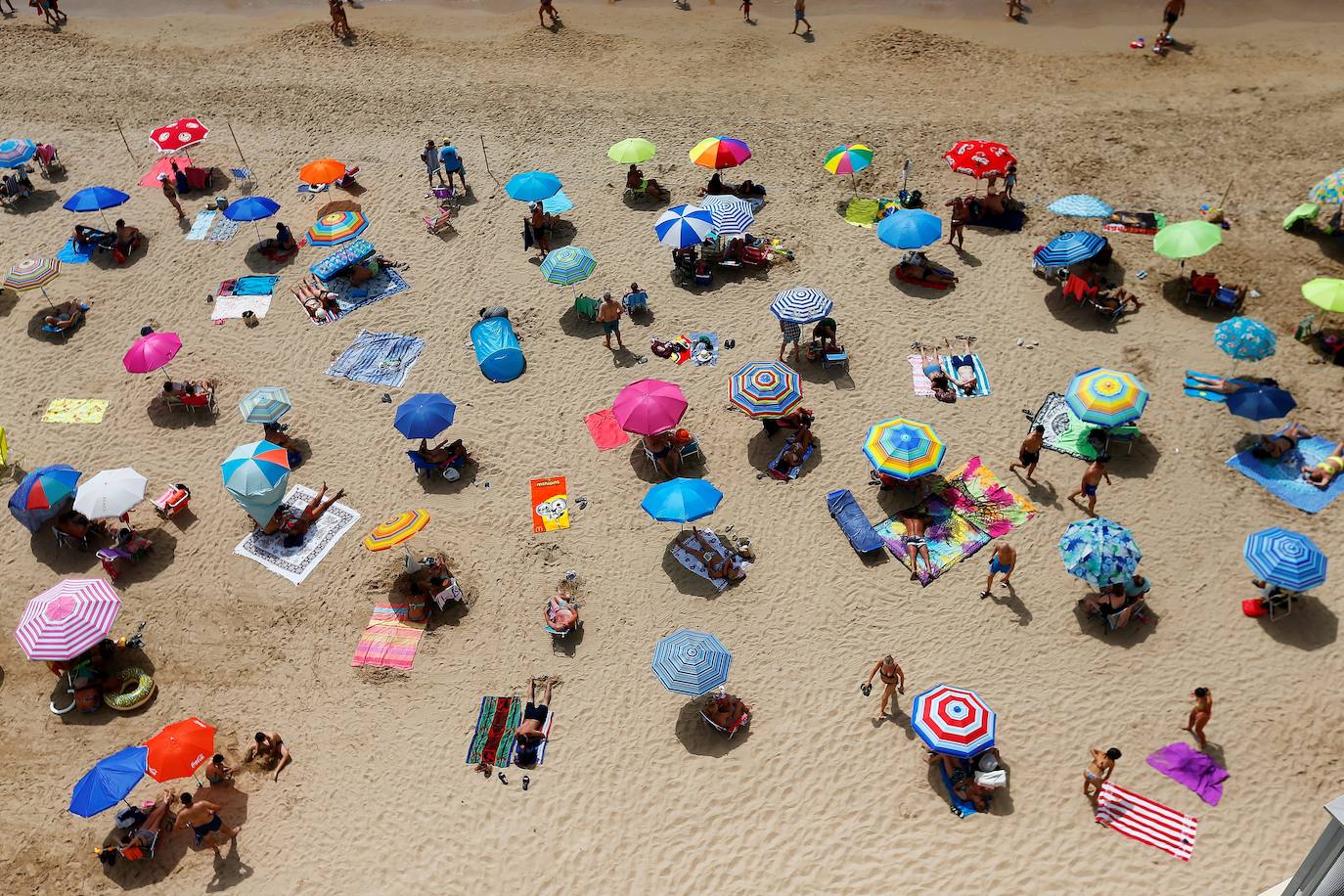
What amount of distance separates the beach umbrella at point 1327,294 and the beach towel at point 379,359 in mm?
20539

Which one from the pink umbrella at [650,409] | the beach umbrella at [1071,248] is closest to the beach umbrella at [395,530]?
the pink umbrella at [650,409]

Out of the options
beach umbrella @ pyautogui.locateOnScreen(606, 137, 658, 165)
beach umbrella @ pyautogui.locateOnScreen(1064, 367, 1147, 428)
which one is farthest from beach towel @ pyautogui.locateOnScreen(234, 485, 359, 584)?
beach umbrella @ pyautogui.locateOnScreen(1064, 367, 1147, 428)

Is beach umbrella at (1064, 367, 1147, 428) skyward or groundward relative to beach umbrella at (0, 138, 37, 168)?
skyward

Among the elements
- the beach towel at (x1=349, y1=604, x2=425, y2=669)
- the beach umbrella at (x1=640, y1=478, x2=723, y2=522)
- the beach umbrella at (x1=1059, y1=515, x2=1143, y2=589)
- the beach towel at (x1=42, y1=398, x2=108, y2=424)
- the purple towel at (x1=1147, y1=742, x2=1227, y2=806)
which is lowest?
the beach towel at (x1=42, y1=398, x2=108, y2=424)

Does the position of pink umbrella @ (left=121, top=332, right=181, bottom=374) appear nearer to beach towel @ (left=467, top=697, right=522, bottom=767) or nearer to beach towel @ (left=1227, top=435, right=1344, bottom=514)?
beach towel @ (left=467, top=697, right=522, bottom=767)

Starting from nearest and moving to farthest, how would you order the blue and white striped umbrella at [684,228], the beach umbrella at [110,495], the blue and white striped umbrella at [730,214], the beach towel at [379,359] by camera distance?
the beach umbrella at [110,495] < the beach towel at [379,359] < the blue and white striped umbrella at [684,228] < the blue and white striped umbrella at [730,214]

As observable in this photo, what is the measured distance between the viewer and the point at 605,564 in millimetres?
18375

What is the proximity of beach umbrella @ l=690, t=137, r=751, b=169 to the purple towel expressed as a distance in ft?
59.6

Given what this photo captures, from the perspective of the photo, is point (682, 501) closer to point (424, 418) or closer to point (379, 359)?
point (424, 418)

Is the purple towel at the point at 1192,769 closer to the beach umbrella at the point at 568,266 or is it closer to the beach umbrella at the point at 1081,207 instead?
the beach umbrella at the point at 1081,207

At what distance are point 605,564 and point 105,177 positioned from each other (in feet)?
77.6

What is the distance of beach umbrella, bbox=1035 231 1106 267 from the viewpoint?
22366mm

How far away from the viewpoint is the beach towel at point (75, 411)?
72.7 ft

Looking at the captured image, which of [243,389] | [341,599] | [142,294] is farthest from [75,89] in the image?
[341,599]
